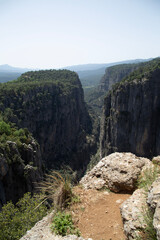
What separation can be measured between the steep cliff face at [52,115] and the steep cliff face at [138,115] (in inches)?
1044

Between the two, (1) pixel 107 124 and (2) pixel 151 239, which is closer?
(2) pixel 151 239

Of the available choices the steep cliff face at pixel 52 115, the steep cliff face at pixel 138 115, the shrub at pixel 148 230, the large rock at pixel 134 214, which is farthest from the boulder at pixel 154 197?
the steep cliff face at pixel 52 115

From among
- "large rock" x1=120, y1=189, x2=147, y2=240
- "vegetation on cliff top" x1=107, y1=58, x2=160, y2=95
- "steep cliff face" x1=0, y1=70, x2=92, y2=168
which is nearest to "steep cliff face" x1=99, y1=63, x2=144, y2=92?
"steep cliff face" x1=0, y1=70, x2=92, y2=168

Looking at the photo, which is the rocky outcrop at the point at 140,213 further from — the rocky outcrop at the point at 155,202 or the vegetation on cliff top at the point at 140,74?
the vegetation on cliff top at the point at 140,74

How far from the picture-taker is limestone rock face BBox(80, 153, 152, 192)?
8109mm

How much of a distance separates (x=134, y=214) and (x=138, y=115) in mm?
47972

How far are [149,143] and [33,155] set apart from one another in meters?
33.6

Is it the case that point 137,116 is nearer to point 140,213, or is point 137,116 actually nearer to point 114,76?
point 140,213

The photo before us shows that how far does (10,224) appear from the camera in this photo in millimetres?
11172

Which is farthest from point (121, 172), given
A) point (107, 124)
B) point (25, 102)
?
point (25, 102)

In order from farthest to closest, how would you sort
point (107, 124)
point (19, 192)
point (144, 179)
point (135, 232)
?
point (107, 124) → point (19, 192) → point (144, 179) → point (135, 232)

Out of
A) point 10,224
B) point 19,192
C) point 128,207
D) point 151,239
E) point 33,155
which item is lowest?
point 19,192

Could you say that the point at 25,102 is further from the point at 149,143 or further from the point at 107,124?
the point at 149,143

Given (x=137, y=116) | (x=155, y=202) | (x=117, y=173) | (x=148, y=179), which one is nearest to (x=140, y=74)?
(x=137, y=116)
